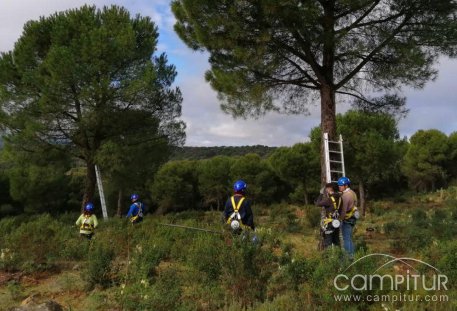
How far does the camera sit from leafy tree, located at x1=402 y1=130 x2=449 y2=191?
1716 inches

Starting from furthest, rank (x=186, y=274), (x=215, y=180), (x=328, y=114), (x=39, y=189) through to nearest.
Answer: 1. (x=215, y=180)
2. (x=39, y=189)
3. (x=328, y=114)
4. (x=186, y=274)

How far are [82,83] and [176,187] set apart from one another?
30.5 metres

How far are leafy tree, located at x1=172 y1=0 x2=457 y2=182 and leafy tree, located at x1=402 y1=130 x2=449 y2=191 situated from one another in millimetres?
36183

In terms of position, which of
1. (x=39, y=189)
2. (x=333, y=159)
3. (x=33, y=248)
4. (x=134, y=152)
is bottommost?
(x=33, y=248)

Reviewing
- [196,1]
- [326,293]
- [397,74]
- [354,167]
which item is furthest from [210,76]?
[354,167]

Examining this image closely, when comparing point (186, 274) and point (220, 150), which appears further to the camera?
point (220, 150)

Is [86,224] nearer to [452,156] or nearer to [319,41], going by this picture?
[319,41]

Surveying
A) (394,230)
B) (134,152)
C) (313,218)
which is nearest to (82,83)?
(134,152)

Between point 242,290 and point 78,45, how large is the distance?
13.2 meters

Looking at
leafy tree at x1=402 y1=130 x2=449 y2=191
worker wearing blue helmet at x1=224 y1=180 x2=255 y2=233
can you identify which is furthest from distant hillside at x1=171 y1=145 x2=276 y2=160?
worker wearing blue helmet at x1=224 y1=180 x2=255 y2=233

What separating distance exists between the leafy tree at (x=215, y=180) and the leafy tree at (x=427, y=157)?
1842 cm

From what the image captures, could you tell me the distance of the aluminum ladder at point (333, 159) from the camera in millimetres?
9727

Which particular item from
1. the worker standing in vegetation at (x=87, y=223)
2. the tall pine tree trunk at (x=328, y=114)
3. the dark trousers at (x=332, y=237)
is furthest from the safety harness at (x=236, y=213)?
the worker standing in vegetation at (x=87, y=223)

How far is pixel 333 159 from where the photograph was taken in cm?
1034
